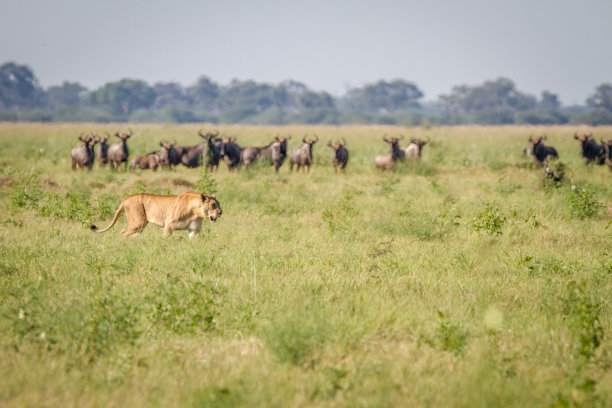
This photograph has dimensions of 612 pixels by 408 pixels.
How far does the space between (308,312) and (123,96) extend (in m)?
119

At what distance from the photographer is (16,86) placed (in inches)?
4392

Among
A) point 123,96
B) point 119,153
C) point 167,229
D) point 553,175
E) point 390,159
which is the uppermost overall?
point 123,96

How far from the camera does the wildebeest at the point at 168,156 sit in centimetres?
2177

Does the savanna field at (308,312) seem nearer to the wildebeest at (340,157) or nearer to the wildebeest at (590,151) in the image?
the wildebeest at (340,157)

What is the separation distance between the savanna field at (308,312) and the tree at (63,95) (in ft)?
424

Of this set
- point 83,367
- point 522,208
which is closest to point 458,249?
point 522,208

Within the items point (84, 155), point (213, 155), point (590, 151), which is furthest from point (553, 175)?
point (84, 155)

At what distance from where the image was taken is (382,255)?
8352mm

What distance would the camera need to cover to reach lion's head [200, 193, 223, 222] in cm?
891

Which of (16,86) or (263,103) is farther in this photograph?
(263,103)

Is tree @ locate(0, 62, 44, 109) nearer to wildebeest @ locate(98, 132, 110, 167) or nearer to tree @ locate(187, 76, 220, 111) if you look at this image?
tree @ locate(187, 76, 220, 111)

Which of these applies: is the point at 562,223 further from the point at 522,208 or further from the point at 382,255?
the point at 382,255

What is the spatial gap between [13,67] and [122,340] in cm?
12252

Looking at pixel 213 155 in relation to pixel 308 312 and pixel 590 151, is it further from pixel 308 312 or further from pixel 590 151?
pixel 308 312
